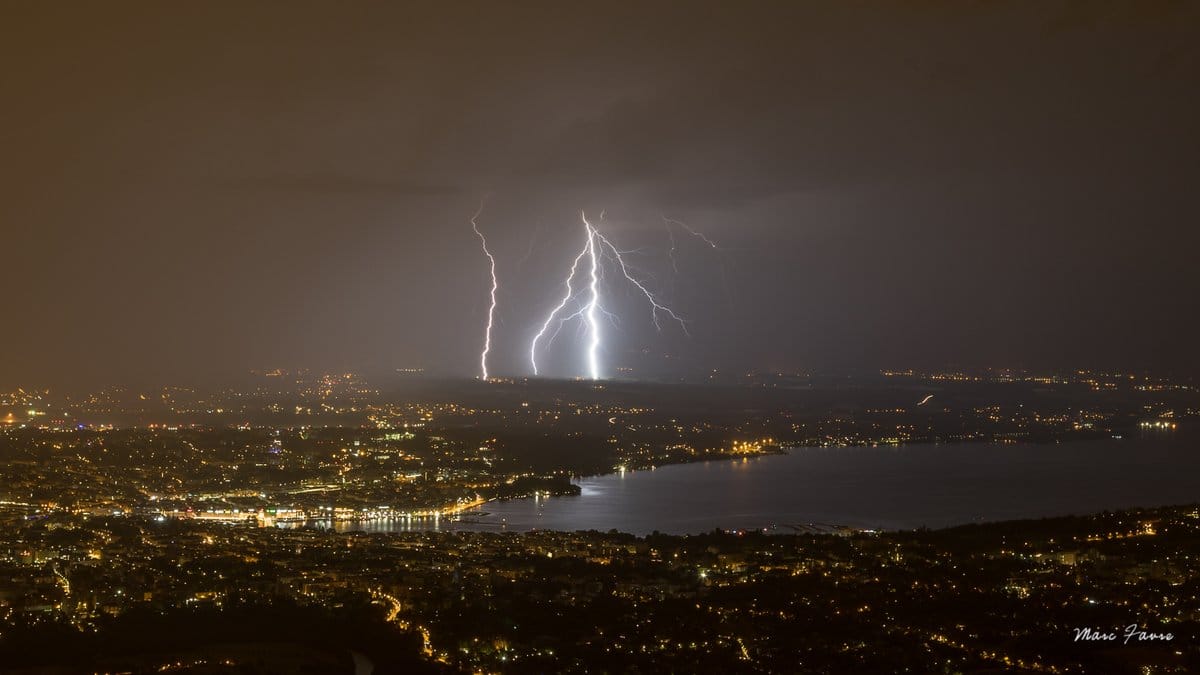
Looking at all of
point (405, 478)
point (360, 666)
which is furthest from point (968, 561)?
point (405, 478)

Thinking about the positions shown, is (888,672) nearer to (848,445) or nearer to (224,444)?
(224,444)
